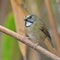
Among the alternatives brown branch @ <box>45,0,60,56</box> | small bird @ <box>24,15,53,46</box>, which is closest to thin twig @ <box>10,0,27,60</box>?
brown branch @ <box>45,0,60,56</box>

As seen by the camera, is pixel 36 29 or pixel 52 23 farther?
pixel 36 29

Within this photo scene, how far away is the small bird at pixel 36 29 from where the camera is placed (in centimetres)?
154

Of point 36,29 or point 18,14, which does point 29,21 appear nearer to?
point 36,29

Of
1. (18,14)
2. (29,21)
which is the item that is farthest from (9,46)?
(29,21)

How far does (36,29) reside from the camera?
160 centimetres

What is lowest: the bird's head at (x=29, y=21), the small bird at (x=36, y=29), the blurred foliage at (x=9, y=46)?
the small bird at (x=36, y=29)

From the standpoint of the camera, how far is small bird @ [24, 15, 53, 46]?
1.54 meters

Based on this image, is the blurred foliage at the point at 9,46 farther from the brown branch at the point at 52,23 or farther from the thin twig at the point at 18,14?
the brown branch at the point at 52,23

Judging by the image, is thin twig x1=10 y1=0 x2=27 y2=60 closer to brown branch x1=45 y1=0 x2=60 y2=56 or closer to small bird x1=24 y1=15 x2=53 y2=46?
brown branch x1=45 y1=0 x2=60 y2=56

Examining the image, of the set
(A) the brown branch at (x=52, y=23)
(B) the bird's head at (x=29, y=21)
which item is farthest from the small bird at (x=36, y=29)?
(A) the brown branch at (x=52, y=23)

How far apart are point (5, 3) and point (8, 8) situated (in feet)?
0.19

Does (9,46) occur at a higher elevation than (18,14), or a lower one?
lower

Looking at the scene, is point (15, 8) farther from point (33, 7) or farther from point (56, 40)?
point (56, 40)

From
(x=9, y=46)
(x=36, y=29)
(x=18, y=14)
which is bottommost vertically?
(x=36, y=29)
